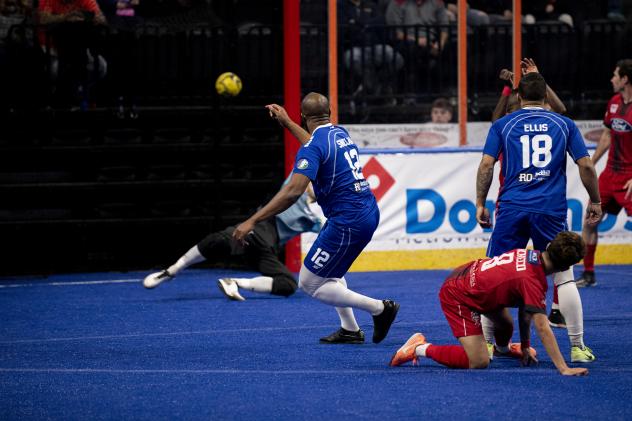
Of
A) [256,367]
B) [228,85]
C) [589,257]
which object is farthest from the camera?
[228,85]

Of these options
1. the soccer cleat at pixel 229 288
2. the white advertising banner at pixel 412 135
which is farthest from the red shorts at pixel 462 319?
the white advertising banner at pixel 412 135

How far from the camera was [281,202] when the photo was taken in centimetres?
795

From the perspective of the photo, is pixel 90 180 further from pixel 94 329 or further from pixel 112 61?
pixel 94 329

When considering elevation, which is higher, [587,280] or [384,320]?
[384,320]

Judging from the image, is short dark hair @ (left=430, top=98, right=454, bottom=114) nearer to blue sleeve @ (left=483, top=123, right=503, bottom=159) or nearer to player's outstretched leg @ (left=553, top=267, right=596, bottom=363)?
blue sleeve @ (left=483, top=123, right=503, bottom=159)

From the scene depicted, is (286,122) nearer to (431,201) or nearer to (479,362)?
(479,362)

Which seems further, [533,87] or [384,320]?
[384,320]

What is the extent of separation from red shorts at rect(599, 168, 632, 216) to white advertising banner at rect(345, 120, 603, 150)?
2652 mm

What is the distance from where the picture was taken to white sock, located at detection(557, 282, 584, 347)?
24.3ft

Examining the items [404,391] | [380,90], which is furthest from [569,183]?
[404,391]

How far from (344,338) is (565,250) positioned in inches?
91.9

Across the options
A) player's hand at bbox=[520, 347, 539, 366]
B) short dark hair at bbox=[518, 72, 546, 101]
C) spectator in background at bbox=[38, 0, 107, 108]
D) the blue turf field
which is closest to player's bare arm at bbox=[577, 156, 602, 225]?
short dark hair at bbox=[518, 72, 546, 101]

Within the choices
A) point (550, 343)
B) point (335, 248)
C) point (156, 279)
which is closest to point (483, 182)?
point (335, 248)

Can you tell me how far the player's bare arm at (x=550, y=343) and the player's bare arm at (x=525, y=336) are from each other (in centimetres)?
22
